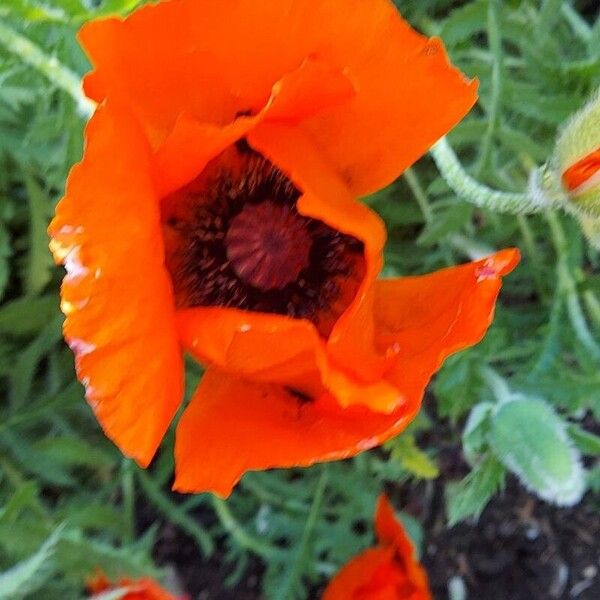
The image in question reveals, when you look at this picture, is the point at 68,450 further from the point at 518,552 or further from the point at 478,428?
the point at 518,552

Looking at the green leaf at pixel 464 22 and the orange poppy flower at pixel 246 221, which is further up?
the orange poppy flower at pixel 246 221

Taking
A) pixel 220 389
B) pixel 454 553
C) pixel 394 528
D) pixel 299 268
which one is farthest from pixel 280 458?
pixel 454 553

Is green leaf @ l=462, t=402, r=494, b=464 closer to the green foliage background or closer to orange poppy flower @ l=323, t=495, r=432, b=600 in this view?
the green foliage background

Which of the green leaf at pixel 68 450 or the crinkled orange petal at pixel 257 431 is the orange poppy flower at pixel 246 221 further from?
the green leaf at pixel 68 450

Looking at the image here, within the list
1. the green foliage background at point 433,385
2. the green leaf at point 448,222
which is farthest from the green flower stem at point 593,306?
the green leaf at point 448,222

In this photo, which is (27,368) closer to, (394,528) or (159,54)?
(394,528)

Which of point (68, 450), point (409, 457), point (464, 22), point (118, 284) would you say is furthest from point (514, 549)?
point (118, 284)

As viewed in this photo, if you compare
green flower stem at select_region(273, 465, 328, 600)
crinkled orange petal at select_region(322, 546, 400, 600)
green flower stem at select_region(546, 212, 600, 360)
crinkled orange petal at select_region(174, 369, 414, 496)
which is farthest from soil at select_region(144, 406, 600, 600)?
crinkled orange petal at select_region(174, 369, 414, 496)
